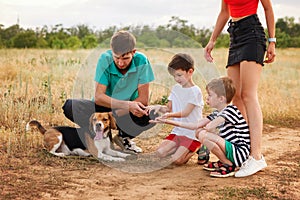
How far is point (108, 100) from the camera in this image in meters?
5.34

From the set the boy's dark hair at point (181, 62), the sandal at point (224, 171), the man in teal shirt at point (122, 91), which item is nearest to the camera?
the sandal at point (224, 171)

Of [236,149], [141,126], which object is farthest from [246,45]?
[141,126]

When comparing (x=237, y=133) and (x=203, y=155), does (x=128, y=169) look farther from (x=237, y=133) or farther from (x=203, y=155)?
(x=237, y=133)

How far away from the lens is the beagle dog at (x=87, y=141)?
209 inches

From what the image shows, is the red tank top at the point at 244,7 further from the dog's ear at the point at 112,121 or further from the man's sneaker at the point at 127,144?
the man's sneaker at the point at 127,144

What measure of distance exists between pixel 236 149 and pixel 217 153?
0.19 meters

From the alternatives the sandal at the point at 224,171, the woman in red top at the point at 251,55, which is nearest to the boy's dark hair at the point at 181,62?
the woman in red top at the point at 251,55

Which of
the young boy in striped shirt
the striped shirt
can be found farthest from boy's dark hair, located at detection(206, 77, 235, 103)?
the striped shirt

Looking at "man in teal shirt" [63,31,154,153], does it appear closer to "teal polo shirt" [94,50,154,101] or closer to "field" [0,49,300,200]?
"teal polo shirt" [94,50,154,101]

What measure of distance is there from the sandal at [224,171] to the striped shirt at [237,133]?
79 mm

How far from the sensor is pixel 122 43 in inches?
199

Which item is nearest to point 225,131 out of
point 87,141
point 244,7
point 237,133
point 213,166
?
point 237,133

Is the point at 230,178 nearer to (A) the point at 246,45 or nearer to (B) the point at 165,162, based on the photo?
(B) the point at 165,162

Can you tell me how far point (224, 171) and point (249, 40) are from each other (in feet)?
4.40
